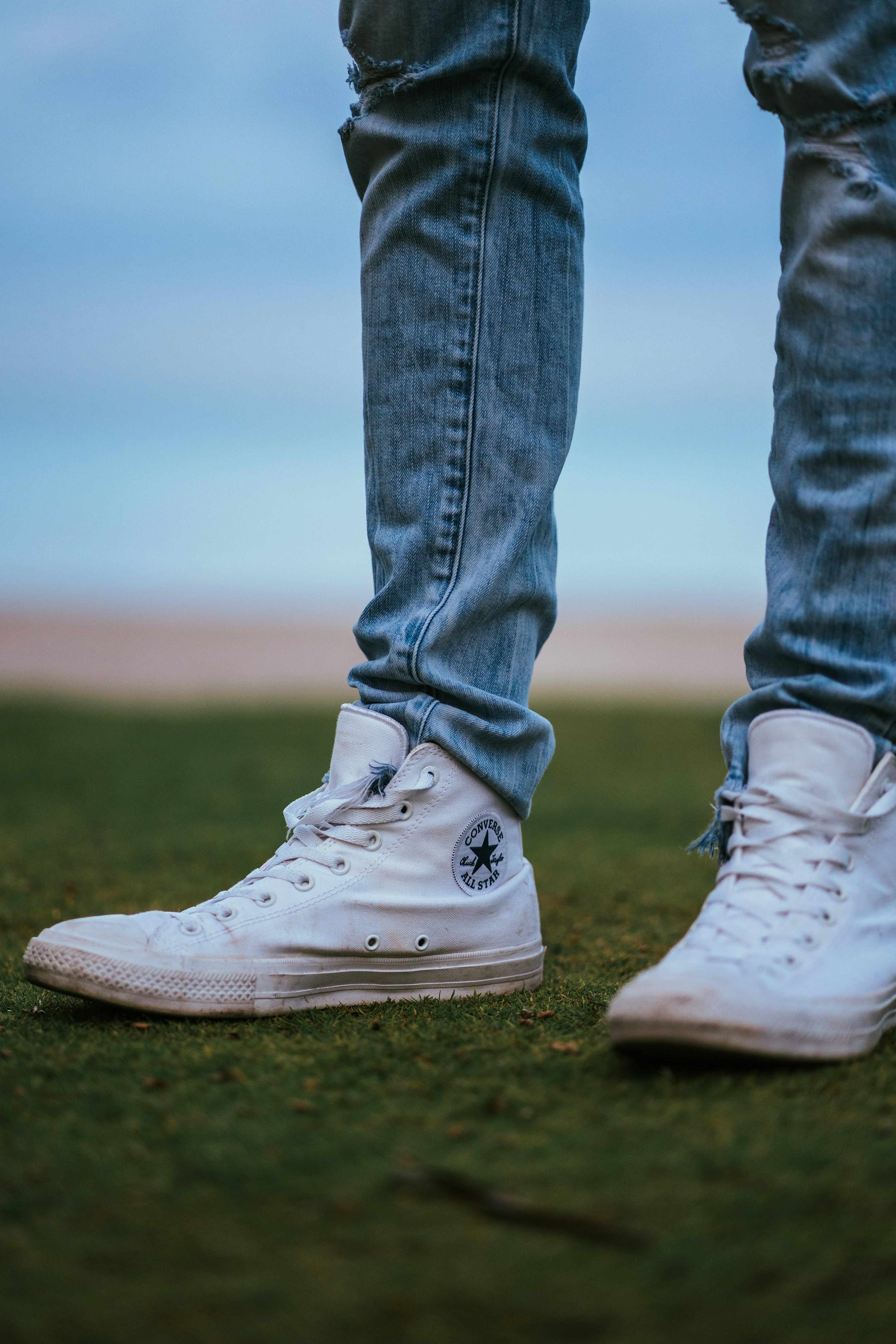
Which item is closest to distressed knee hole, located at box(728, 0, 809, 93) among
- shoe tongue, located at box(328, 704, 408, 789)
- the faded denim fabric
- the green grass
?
Result: the faded denim fabric

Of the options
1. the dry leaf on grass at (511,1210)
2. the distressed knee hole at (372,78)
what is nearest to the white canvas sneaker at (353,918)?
the dry leaf on grass at (511,1210)

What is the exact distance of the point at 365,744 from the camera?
0.98 metres

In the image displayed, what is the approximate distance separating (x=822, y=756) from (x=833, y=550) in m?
0.15

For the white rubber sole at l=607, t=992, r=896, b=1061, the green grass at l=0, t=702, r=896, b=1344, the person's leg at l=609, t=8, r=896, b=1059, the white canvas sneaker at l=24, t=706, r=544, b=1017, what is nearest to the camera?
the green grass at l=0, t=702, r=896, b=1344

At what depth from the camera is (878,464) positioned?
803 millimetres

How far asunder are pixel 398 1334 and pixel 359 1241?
68 mm

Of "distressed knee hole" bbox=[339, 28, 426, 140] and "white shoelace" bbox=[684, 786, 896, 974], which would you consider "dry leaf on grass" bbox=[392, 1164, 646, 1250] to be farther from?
"distressed knee hole" bbox=[339, 28, 426, 140]

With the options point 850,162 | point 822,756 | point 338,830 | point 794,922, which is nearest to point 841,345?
point 850,162

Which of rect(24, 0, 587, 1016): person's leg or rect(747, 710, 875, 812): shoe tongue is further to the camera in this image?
rect(24, 0, 587, 1016): person's leg

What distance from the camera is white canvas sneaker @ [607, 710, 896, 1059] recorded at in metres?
0.68

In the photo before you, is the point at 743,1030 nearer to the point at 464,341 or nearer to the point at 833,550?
the point at 833,550

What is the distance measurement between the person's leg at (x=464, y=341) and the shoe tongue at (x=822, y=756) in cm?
27

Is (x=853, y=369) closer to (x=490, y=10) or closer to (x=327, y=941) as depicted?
(x=490, y=10)

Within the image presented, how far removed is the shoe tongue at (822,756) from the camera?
793 mm
